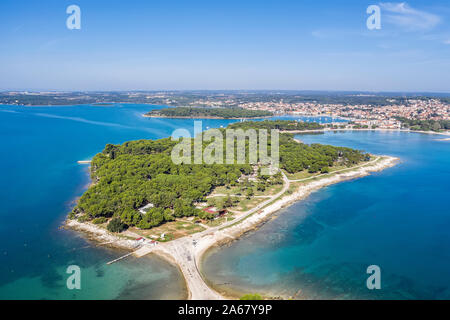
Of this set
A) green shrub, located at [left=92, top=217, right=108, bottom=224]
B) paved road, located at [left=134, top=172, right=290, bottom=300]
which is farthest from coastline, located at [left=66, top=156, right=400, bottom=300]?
green shrub, located at [left=92, top=217, right=108, bottom=224]

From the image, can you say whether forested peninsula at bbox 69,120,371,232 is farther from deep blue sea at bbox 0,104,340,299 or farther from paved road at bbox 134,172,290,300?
deep blue sea at bbox 0,104,340,299

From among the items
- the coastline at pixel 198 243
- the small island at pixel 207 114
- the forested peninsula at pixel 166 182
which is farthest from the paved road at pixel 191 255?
the small island at pixel 207 114

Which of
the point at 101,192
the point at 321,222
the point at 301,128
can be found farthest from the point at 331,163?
the point at 301,128

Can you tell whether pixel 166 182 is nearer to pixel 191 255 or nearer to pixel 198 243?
pixel 198 243

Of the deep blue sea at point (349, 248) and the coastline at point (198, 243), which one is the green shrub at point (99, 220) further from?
the deep blue sea at point (349, 248)

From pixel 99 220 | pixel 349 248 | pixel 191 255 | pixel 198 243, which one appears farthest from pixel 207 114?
pixel 191 255
